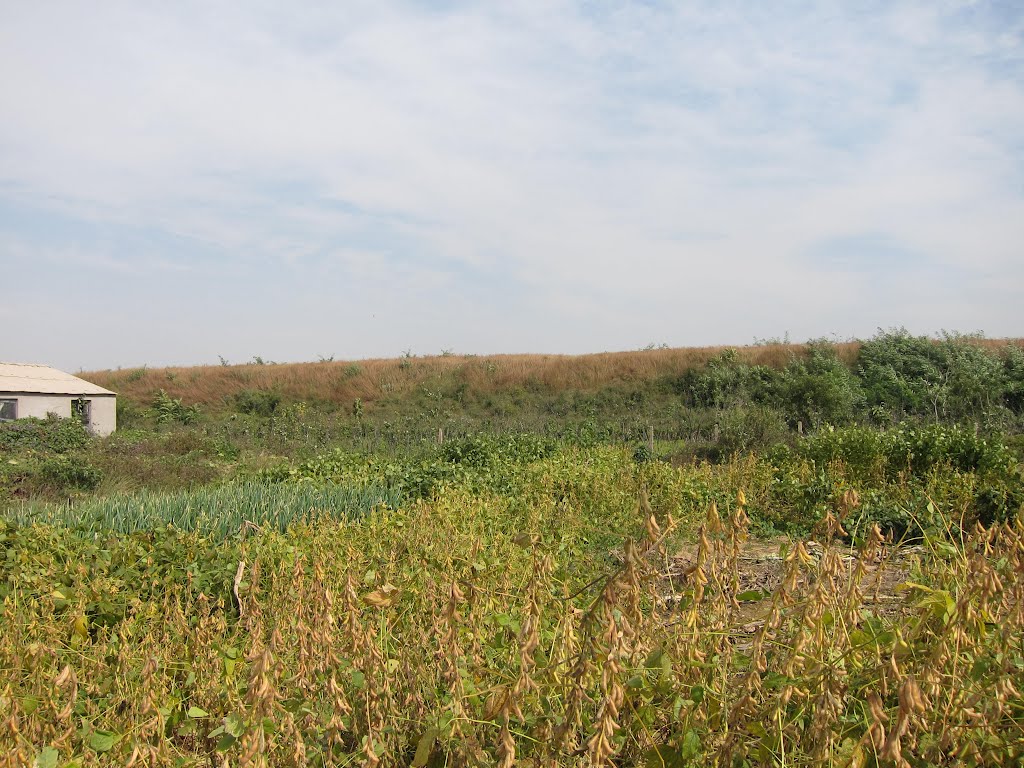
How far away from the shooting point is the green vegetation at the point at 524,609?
1568 mm

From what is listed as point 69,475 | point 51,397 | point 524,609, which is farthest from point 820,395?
point 51,397

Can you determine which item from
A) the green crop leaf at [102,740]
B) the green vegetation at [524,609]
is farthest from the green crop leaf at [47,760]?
the green crop leaf at [102,740]

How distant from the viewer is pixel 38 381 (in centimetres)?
2083

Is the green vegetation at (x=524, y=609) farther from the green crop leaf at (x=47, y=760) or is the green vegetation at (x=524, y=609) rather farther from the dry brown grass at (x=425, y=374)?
the dry brown grass at (x=425, y=374)

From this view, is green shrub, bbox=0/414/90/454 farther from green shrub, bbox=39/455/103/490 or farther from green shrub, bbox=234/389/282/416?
green shrub, bbox=234/389/282/416

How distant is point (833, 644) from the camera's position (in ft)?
5.74

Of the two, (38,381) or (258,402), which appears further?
(258,402)

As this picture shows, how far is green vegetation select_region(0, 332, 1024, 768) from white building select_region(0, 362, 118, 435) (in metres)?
5.63

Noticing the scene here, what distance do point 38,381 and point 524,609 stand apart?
22902 mm

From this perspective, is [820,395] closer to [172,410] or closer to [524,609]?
[524,609]

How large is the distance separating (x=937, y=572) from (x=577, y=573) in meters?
2.89

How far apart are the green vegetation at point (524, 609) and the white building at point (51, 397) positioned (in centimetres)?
563

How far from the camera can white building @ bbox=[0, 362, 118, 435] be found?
19.5 metres

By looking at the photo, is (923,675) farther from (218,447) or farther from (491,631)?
(218,447)
